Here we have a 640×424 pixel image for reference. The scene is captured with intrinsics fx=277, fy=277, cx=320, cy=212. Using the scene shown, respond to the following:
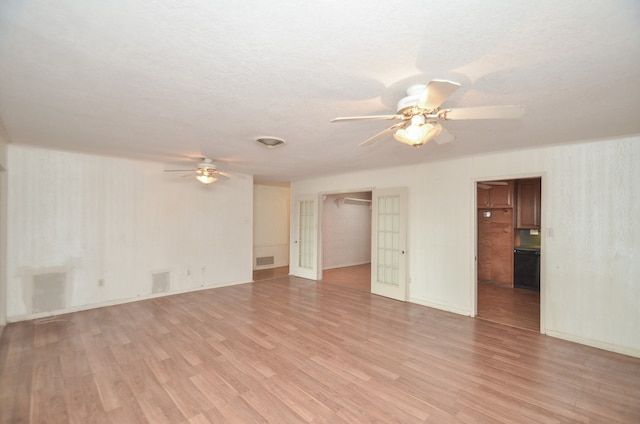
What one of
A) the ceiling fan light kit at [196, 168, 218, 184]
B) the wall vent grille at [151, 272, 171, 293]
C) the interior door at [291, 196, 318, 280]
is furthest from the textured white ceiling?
the interior door at [291, 196, 318, 280]

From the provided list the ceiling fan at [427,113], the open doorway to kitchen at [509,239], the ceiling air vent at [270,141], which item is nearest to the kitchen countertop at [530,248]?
the open doorway to kitchen at [509,239]

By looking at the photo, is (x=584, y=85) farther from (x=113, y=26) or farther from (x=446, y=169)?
(x=113, y=26)

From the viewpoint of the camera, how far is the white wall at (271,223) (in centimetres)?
815

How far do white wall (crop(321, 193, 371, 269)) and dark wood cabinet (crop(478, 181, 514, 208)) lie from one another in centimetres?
352

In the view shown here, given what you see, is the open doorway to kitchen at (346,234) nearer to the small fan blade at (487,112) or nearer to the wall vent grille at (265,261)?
the wall vent grille at (265,261)

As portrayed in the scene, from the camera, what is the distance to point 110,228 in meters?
4.72

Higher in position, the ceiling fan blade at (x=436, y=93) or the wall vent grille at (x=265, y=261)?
the ceiling fan blade at (x=436, y=93)

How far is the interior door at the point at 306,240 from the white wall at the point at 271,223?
135cm

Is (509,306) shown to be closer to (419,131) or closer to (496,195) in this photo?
(496,195)

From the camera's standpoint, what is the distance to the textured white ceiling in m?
1.34

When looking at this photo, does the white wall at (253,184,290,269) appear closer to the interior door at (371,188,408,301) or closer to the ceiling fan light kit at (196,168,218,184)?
the ceiling fan light kit at (196,168,218,184)

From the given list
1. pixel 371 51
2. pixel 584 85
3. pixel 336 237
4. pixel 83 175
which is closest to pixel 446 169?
pixel 584 85

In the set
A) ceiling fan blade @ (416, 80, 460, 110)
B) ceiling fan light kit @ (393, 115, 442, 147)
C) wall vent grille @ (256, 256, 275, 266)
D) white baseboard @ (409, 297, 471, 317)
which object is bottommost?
white baseboard @ (409, 297, 471, 317)

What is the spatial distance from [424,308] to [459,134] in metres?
2.95
